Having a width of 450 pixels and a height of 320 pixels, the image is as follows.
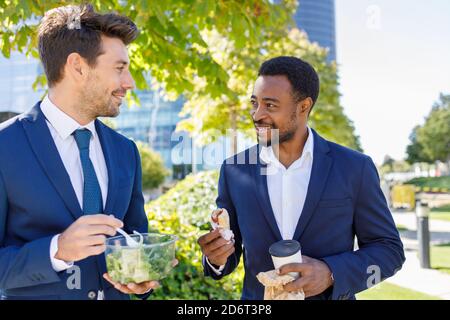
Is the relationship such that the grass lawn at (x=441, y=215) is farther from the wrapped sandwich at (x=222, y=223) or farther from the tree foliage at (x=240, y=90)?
the wrapped sandwich at (x=222, y=223)

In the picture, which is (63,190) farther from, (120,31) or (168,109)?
(168,109)

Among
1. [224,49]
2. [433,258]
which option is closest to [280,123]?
[433,258]

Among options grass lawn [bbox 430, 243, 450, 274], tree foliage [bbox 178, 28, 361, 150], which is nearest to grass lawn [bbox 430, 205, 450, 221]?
tree foliage [bbox 178, 28, 361, 150]

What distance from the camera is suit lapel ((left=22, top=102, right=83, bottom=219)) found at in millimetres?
1993

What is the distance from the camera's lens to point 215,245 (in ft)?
6.80

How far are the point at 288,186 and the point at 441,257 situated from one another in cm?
810

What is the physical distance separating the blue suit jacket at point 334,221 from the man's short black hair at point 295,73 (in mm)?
321

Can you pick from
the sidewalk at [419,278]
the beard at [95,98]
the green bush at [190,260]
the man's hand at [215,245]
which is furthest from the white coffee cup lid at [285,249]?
the sidewalk at [419,278]

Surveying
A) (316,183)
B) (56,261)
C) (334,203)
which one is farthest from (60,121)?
(334,203)

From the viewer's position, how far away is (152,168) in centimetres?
4884

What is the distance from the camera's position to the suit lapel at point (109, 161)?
215cm

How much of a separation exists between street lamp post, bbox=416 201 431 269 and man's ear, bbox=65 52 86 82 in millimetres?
7575

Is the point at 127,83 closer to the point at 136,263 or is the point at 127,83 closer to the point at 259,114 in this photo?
the point at 259,114
